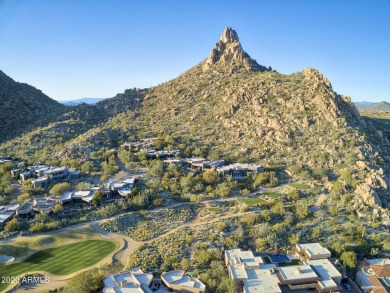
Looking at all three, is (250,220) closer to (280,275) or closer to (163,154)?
(280,275)

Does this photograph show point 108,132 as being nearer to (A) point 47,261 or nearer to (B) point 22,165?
(B) point 22,165

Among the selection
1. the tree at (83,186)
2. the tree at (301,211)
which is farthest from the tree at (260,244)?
the tree at (83,186)

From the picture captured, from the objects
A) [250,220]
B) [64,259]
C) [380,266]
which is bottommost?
[380,266]

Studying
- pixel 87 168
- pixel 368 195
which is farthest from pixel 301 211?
pixel 87 168

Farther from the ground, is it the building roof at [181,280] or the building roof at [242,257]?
the building roof at [242,257]

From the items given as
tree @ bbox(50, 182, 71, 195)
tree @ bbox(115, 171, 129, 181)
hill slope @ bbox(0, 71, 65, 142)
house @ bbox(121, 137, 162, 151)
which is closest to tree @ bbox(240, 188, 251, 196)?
tree @ bbox(115, 171, 129, 181)

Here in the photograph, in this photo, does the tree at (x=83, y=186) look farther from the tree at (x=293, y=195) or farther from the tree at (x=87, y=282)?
the tree at (x=293, y=195)
